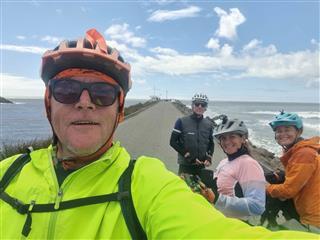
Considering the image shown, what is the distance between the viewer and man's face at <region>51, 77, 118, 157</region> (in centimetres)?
208

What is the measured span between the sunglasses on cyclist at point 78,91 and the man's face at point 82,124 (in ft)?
0.08

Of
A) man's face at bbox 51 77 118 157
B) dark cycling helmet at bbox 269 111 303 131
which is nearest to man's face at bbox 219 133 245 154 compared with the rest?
dark cycling helmet at bbox 269 111 303 131

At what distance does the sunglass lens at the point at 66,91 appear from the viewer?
2.13 m

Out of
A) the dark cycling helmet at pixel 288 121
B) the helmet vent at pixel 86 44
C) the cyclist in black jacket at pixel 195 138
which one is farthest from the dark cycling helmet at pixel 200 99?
the helmet vent at pixel 86 44

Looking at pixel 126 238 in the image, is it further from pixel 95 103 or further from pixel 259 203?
pixel 259 203

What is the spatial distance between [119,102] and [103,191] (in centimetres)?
69

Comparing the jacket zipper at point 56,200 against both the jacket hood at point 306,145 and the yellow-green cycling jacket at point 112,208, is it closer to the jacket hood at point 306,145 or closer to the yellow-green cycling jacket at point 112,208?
the yellow-green cycling jacket at point 112,208

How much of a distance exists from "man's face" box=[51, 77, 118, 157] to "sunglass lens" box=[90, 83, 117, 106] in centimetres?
3

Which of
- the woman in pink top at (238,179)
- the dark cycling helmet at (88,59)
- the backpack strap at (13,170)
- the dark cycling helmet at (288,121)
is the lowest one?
the woman in pink top at (238,179)

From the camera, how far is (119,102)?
232 centimetres

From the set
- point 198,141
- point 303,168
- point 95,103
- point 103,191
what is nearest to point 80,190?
point 103,191

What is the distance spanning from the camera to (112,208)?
174 cm

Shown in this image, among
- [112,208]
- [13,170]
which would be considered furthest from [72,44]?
[112,208]

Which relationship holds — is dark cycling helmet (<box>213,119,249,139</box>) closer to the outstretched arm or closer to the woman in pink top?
the woman in pink top
